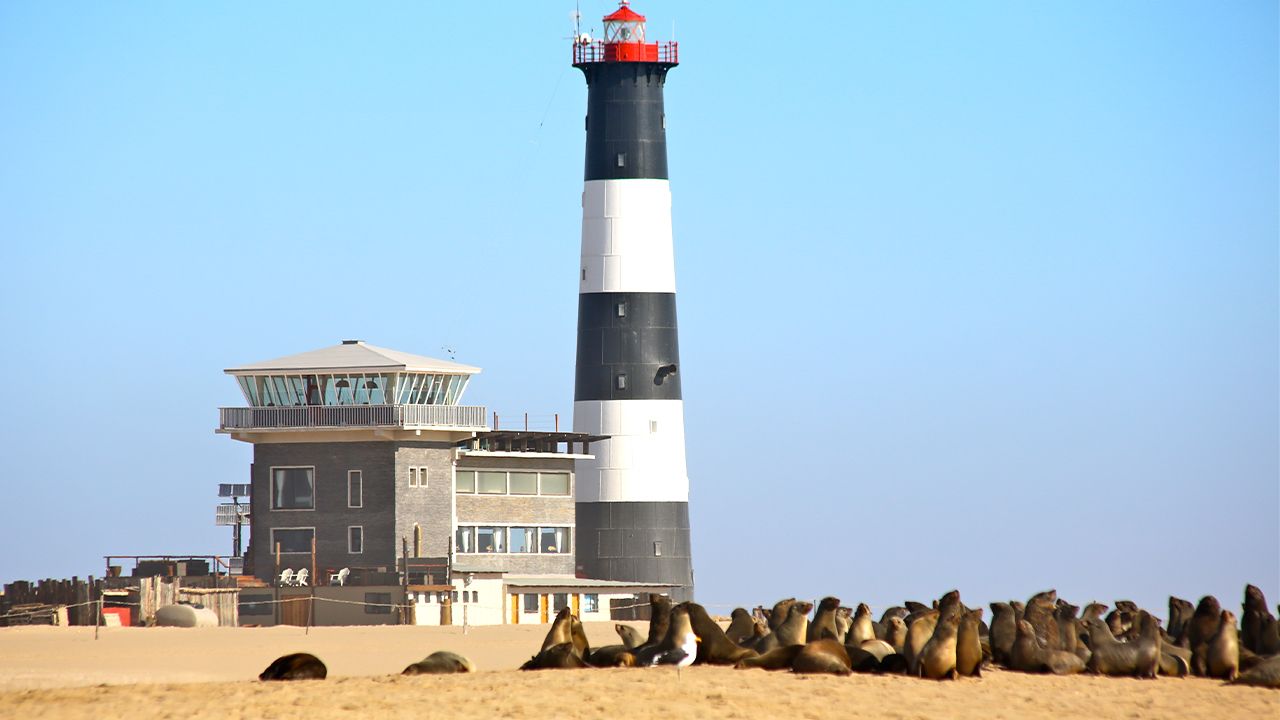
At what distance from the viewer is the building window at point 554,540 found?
64438 millimetres

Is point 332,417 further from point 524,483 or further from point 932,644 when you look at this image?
point 932,644

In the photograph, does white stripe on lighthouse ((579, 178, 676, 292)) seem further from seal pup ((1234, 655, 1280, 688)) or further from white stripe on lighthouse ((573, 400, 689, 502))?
seal pup ((1234, 655, 1280, 688))

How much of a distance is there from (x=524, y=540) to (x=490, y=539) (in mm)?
1222

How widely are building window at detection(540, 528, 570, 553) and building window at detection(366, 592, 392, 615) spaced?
7.28 m

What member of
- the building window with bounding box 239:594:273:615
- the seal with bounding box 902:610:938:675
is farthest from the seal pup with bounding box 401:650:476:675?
the building window with bounding box 239:594:273:615

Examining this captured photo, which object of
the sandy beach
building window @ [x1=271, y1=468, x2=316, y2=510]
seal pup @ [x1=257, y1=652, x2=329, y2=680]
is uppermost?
building window @ [x1=271, y1=468, x2=316, y2=510]

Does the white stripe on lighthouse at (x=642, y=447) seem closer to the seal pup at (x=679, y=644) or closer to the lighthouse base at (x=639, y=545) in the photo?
the lighthouse base at (x=639, y=545)

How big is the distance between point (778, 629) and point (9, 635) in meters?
19.7

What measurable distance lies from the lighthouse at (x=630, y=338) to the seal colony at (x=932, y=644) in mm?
23085

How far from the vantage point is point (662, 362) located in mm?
62656

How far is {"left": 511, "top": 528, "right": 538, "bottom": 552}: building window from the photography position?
210ft

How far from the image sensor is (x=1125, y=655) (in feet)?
109

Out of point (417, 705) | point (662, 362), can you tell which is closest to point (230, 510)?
point (662, 362)

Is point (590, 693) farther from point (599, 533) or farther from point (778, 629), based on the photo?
point (599, 533)
